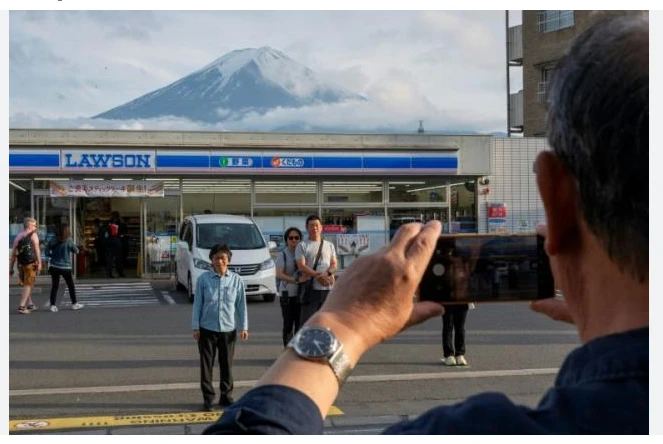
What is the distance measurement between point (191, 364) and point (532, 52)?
21353 mm

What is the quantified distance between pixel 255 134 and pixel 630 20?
20.8 m

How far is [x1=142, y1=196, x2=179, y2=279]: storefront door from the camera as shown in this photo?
20.8 m

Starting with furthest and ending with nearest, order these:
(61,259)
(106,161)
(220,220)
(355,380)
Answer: (106,161) < (220,220) < (61,259) < (355,380)

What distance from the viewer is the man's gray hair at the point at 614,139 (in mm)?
1064

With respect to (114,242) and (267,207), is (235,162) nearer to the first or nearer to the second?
(267,207)

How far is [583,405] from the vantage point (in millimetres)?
1013

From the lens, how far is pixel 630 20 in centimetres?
118

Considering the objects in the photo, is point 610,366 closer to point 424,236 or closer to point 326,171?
point 424,236

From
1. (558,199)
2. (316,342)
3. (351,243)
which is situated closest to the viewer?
(558,199)

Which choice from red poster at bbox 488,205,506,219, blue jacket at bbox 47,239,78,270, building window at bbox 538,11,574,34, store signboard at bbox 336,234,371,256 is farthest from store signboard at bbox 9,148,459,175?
building window at bbox 538,11,574,34

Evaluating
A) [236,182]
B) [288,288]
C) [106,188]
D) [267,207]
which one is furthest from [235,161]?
[288,288]

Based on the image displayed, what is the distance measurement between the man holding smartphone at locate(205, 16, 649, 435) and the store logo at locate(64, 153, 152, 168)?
20.2 metres

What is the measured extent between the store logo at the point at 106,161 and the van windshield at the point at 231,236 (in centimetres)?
459

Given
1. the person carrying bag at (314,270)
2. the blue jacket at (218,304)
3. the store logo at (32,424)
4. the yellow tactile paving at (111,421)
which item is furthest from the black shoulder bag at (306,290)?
the store logo at (32,424)
